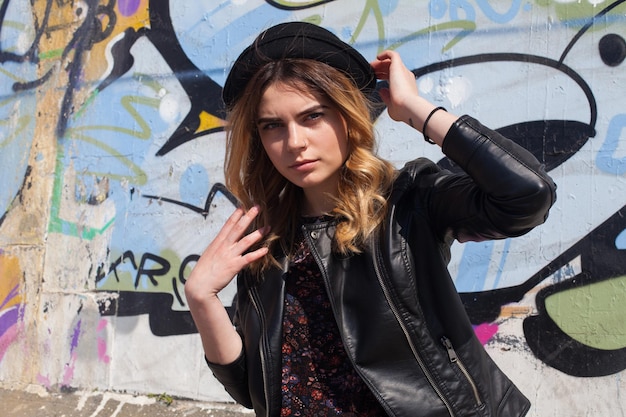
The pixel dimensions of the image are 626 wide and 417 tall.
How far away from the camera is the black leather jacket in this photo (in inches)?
52.3

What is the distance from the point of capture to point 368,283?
1499 millimetres

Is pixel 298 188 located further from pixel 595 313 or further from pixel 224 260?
pixel 595 313

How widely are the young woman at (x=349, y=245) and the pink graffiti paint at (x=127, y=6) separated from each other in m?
2.98

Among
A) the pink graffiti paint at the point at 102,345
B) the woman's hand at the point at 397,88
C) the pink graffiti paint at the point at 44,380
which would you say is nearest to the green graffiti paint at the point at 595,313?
the woman's hand at the point at 397,88

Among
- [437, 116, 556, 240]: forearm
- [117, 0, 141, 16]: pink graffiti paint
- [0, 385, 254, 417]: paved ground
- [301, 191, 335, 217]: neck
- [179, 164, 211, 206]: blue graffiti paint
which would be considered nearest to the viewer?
[437, 116, 556, 240]: forearm

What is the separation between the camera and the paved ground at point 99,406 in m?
3.71

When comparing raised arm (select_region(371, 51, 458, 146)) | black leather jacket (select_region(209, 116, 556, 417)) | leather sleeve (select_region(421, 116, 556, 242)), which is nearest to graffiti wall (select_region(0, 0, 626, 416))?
black leather jacket (select_region(209, 116, 556, 417))

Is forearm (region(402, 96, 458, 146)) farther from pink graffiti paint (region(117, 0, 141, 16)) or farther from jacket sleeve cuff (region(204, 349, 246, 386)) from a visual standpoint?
pink graffiti paint (region(117, 0, 141, 16))

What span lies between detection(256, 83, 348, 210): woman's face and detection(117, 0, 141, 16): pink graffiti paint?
318 cm

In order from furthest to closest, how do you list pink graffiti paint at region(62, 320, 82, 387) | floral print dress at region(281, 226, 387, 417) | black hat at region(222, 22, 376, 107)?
1. pink graffiti paint at region(62, 320, 82, 387)
2. black hat at region(222, 22, 376, 107)
3. floral print dress at region(281, 226, 387, 417)

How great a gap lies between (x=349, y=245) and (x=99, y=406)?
314 centimetres

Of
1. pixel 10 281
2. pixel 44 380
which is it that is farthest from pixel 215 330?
pixel 10 281

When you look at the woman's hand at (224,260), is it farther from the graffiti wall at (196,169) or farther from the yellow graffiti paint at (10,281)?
the yellow graffiti paint at (10,281)

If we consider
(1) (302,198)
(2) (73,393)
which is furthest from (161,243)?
(1) (302,198)
